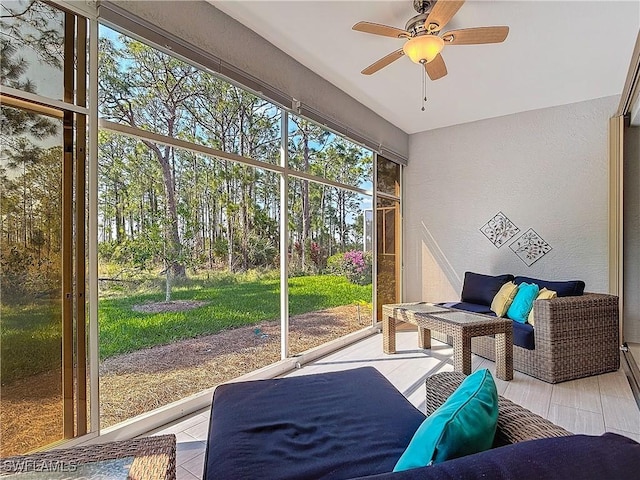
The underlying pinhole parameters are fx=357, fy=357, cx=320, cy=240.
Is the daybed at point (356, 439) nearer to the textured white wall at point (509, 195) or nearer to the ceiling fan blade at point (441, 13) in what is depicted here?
the ceiling fan blade at point (441, 13)

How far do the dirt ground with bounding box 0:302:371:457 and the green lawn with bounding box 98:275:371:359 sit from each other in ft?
0.22

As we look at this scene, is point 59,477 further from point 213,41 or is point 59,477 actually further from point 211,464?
point 213,41

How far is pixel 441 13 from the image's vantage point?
90.9 inches

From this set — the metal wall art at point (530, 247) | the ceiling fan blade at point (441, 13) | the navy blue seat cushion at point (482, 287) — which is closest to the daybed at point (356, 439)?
the ceiling fan blade at point (441, 13)

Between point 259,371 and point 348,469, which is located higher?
point 348,469

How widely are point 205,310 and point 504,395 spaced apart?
8.23 ft

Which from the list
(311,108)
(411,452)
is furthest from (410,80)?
(411,452)

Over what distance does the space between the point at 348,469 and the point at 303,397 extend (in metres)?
0.60

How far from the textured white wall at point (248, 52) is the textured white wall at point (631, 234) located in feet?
10.3

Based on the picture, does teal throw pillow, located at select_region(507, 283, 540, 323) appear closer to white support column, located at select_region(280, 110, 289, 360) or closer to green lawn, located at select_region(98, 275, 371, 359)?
green lawn, located at select_region(98, 275, 371, 359)

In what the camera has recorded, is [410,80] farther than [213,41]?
Yes

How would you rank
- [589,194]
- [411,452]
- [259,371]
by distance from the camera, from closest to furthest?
[411,452], [259,371], [589,194]

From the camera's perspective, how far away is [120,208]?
234 centimetres

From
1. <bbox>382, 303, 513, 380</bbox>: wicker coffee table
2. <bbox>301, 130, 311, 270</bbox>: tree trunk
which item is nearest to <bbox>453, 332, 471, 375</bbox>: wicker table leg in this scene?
<bbox>382, 303, 513, 380</bbox>: wicker coffee table
